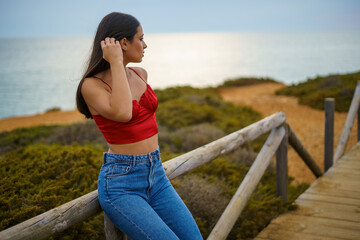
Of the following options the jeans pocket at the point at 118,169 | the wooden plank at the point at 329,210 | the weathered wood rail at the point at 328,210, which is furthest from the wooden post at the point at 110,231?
the wooden plank at the point at 329,210

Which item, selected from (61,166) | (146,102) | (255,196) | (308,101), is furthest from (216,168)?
(308,101)

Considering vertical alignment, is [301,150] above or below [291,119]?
above

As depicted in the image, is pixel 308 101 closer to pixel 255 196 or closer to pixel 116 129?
pixel 255 196

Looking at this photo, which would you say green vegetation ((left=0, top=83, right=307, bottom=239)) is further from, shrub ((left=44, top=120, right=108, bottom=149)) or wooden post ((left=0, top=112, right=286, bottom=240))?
shrub ((left=44, top=120, right=108, bottom=149))

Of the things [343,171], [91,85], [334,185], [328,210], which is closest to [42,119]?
[343,171]

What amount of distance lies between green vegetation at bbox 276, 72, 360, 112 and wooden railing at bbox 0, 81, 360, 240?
26.3 ft

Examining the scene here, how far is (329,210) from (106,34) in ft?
10.1

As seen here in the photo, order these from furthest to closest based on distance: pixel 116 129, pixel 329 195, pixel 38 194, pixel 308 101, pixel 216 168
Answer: pixel 308 101
pixel 216 168
pixel 329 195
pixel 38 194
pixel 116 129

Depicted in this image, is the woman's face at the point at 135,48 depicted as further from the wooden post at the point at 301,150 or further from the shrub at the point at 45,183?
the wooden post at the point at 301,150

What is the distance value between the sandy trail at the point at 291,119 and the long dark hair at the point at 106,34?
19.6ft

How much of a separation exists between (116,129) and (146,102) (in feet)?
0.86

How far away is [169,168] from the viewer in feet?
7.23

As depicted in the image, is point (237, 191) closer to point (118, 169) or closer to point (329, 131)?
point (118, 169)

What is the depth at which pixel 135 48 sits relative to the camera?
5.94 ft
